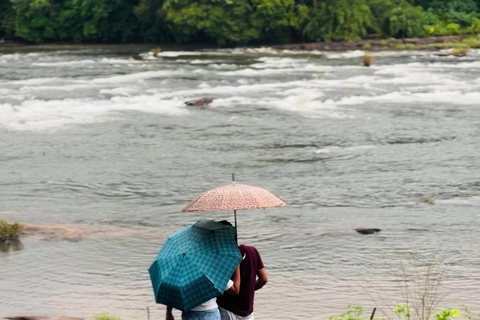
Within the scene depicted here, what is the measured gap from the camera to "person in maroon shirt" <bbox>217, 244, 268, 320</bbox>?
Result: 228 inches

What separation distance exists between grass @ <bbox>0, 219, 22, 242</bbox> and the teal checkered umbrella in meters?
6.86

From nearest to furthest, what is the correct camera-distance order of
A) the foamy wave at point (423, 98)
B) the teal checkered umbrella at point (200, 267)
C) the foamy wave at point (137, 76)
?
the teal checkered umbrella at point (200, 267), the foamy wave at point (423, 98), the foamy wave at point (137, 76)

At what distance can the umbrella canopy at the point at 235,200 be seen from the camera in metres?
5.81

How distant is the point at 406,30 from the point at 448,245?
34354 millimetres

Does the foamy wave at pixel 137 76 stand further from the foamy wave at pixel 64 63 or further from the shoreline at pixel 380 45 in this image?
the shoreline at pixel 380 45

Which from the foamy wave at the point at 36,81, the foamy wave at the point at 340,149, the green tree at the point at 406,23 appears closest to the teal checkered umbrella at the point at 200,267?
the foamy wave at the point at 340,149

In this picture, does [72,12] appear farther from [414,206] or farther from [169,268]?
[169,268]

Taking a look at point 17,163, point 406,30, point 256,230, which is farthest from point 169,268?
point 406,30

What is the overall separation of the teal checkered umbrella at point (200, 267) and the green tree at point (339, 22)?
39.3 metres

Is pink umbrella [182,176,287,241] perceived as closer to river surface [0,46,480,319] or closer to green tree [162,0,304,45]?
river surface [0,46,480,319]

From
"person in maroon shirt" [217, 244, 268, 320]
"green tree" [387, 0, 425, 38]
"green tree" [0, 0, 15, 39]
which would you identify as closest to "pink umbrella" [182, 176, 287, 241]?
"person in maroon shirt" [217, 244, 268, 320]

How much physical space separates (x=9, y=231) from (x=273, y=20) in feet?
113

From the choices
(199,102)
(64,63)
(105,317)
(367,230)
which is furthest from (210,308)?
(64,63)

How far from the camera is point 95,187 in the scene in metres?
15.4
